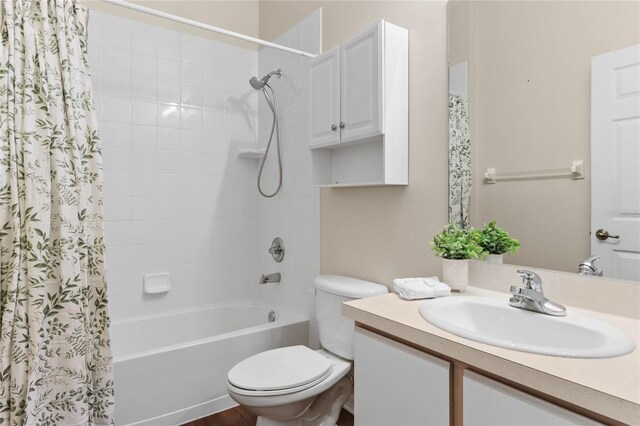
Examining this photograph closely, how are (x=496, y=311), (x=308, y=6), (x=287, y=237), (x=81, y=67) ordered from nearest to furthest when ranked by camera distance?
(x=496, y=311) < (x=81, y=67) < (x=308, y=6) < (x=287, y=237)

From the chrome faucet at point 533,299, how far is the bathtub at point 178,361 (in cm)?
145

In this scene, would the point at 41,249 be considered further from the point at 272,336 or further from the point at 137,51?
the point at 137,51

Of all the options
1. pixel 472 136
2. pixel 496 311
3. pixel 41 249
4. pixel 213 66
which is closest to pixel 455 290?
pixel 496 311

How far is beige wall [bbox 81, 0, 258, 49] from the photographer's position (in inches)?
96.6

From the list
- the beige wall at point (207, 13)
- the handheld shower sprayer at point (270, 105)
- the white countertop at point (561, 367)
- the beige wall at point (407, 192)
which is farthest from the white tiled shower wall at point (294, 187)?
the white countertop at point (561, 367)

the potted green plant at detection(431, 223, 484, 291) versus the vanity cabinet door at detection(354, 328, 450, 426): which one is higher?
the potted green plant at detection(431, 223, 484, 291)

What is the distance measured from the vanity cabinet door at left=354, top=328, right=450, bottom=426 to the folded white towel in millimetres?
224

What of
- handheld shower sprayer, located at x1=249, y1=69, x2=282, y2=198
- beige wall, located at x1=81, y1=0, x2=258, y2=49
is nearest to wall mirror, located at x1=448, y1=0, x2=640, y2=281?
handheld shower sprayer, located at x1=249, y1=69, x2=282, y2=198

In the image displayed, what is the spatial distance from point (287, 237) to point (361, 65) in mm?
1302

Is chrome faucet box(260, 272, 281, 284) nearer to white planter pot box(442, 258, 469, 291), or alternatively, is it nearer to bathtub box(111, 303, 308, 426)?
bathtub box(111, 303, 308, 426)

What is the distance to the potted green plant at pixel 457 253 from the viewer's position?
1404mm

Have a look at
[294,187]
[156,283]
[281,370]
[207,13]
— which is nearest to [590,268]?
[281,370]

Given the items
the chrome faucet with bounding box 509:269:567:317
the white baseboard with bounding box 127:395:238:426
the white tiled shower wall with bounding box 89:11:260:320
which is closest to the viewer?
the chrome faucet with bounding box 509:269:567:317

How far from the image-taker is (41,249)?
1460mm
